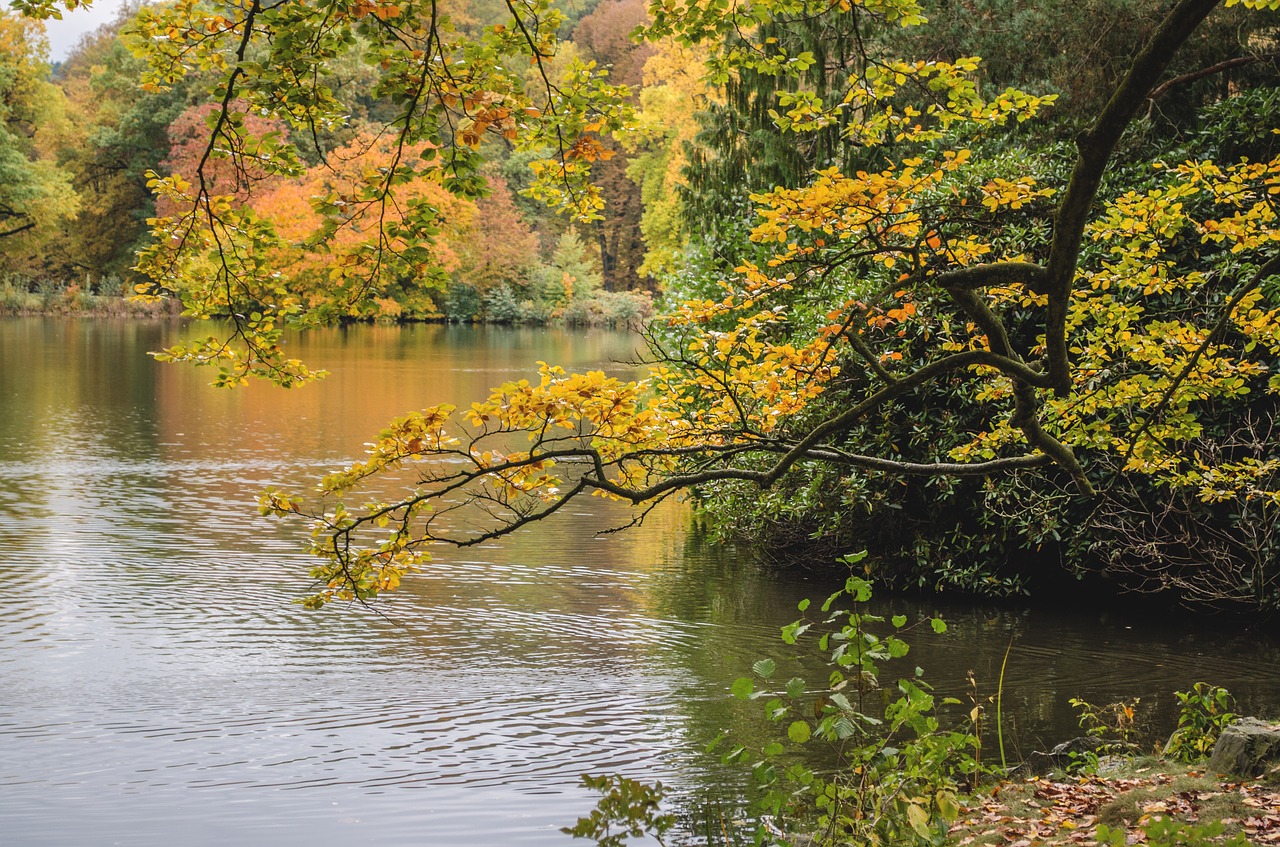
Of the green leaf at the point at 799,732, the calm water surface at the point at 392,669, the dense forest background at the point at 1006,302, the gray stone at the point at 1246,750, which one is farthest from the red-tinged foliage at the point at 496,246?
the green leaf at the point at 799,732

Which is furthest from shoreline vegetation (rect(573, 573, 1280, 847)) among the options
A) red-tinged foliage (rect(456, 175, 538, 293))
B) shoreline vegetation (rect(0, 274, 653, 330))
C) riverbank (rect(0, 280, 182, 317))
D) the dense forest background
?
red-tinged foliage (rect(456, 175, 538, 293))

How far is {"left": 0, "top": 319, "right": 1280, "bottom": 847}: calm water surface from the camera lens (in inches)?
213

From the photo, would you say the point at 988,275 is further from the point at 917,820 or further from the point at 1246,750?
the point at 1246,750

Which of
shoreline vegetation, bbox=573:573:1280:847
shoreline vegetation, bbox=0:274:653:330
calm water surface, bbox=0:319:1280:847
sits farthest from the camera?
shoreline vegetation, bbox=0:274:653:330

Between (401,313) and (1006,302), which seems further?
(401,313)

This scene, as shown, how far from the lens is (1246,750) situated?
4.69 meters

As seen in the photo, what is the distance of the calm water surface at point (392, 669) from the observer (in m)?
5.42

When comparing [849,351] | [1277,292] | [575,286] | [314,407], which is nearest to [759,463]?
[849,351]

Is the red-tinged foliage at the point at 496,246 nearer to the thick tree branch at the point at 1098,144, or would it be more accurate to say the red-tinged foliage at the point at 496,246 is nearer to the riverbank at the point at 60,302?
the riverbank at the point at 60,302

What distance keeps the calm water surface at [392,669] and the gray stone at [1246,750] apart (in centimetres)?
146

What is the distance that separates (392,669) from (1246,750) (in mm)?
4770

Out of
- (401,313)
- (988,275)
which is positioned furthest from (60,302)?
(988,275)

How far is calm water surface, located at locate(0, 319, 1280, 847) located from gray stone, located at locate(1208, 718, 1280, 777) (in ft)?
4.80

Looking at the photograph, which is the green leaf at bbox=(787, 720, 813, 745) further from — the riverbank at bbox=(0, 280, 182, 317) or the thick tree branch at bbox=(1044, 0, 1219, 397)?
the riverbank at bbox=(0, 280, 182, 317)
